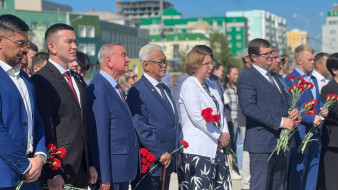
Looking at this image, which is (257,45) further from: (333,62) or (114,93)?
(114,93)

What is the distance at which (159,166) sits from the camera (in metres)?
6.27

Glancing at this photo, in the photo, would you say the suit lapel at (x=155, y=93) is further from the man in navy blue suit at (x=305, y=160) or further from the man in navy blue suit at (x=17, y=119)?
the man in navy blue suit at (x=305, y=160)

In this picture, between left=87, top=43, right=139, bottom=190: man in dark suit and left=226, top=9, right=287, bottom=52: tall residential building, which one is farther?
left=226, top=9, right=287, bottom=52: tall residential building

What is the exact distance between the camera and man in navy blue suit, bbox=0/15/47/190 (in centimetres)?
428

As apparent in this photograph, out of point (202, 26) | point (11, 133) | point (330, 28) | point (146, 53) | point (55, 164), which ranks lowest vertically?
point (55, 164)

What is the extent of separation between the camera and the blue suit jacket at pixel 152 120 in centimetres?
612

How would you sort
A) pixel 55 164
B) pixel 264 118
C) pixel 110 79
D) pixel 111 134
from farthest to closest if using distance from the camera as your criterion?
pixel 264 118 → pixel 110 79 → pixel 111 134 → pixel 55 164

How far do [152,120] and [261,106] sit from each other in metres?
1.54

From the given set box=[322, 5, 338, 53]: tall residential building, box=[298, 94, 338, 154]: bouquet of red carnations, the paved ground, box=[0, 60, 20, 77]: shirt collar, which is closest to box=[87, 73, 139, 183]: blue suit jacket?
box=[0, 60, 20, 77]: shirt collar

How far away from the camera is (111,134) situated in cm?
556

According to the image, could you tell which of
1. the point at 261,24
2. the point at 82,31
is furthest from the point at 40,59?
the point at 261,24

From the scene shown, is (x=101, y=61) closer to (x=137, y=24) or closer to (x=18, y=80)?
(x=18, y=80)

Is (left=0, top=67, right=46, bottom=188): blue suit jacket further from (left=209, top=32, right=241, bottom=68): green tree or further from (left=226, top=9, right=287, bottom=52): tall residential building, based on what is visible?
(left=226, top=9, right=287, bottom=52): tall residential building

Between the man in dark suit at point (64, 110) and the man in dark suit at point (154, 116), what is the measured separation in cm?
101
